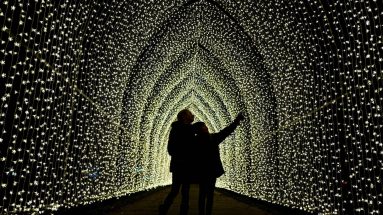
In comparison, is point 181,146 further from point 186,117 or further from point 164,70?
point 164,70

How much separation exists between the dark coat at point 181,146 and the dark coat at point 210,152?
0.19 meters

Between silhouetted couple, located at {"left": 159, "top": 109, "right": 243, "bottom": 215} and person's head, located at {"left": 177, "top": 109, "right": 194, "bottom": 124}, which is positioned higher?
person's head, located at {"left": 177, "top": 109, "right": 194, "bottom": 124}

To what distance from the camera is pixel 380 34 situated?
21.8 ft

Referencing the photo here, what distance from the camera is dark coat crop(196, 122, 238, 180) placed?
20.9 feet

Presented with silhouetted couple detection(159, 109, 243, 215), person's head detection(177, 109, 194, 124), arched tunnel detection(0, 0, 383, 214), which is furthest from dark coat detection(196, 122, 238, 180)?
arched tunnel detection(0, 0, 383, 214)

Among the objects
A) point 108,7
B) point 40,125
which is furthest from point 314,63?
point 40,125

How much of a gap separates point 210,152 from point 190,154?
0.40 metres

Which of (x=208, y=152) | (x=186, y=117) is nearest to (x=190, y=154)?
(x=208, y=152)

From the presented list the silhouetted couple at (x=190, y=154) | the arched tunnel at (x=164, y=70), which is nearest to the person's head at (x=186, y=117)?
the silhouetted couple at (x=190, y=154)

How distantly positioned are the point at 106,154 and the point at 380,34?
7.90 metres

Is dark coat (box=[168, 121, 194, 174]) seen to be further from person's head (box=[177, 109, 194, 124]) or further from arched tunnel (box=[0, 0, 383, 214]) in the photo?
arched tunnel (box=[0, 0, 383, 214])

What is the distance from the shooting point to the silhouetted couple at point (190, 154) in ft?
20.3

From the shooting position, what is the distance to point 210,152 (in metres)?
6.54

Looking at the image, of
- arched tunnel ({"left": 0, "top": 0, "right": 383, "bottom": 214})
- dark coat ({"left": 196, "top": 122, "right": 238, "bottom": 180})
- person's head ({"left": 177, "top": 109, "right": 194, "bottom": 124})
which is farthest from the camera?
arched tunnel ({"left": 0, "top": 0, "right": 383, "bottom": 214})
